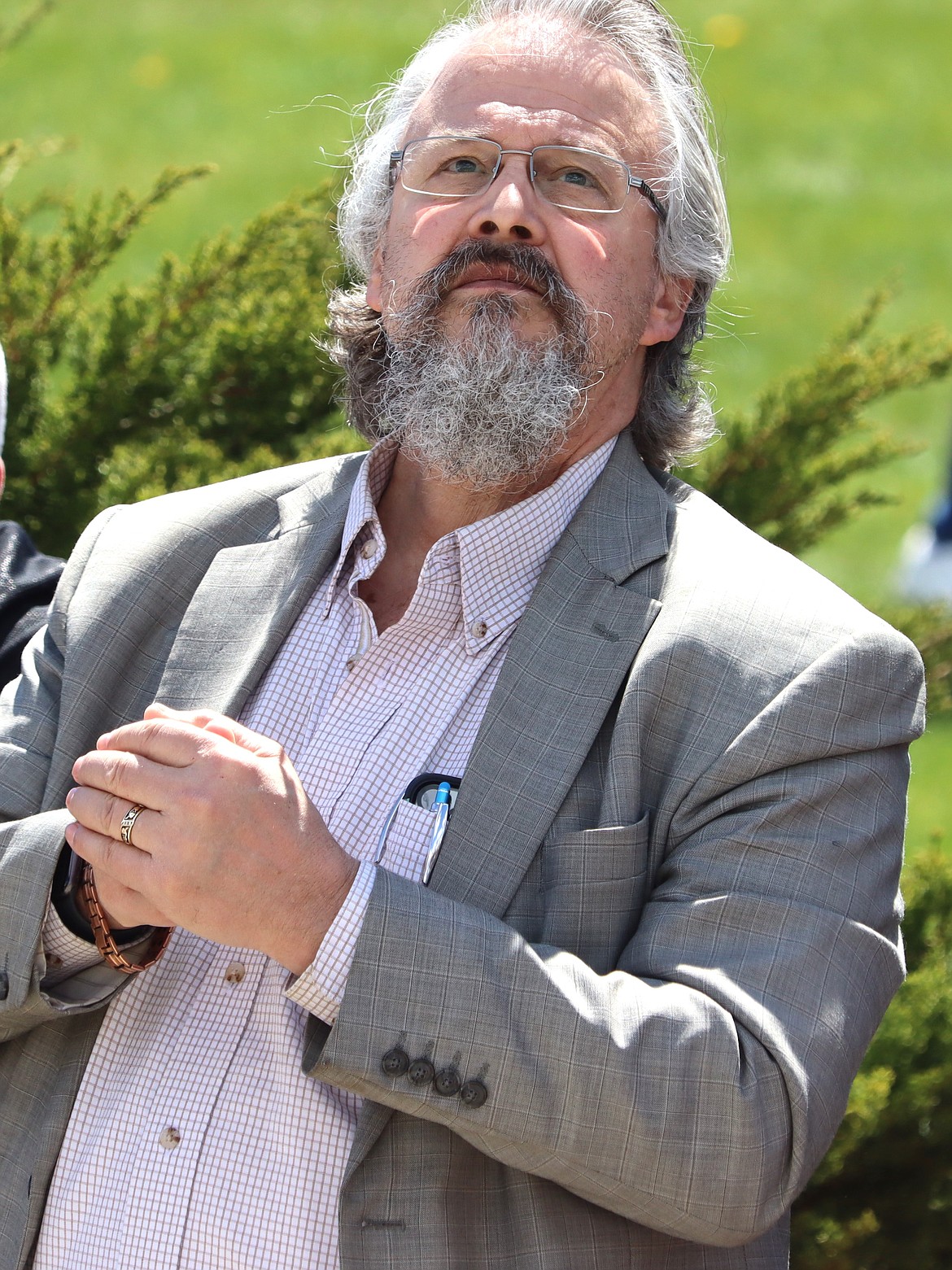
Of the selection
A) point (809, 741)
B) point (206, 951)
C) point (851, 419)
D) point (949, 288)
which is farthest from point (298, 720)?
point (949, 288)

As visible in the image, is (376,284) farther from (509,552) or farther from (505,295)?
(509,552)

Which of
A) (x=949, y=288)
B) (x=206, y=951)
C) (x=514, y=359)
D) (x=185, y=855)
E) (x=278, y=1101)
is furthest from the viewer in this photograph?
(x=949, y=288)

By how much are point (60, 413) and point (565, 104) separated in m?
1.51

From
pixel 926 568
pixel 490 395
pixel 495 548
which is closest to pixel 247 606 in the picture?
pixel 495 548

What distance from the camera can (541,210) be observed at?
2.69m

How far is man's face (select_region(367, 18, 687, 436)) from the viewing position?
268 cm

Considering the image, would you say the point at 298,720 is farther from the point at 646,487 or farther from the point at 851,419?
the point at 851,419

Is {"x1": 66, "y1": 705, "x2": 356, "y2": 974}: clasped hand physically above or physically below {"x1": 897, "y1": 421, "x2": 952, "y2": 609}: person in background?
above

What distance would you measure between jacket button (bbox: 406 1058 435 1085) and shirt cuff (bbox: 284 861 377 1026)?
0.40 feet

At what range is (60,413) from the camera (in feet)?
12.0

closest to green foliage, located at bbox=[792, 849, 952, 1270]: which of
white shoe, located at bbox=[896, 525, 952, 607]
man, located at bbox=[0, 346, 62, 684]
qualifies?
man, located at bbox=[0, 346, 62, 684]

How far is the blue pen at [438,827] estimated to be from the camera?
7.57 feet

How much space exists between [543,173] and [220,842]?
132 centimetres

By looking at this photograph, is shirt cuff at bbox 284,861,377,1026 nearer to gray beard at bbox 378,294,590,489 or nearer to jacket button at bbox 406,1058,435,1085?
jacket button at bbox 406,1058,435,1085
